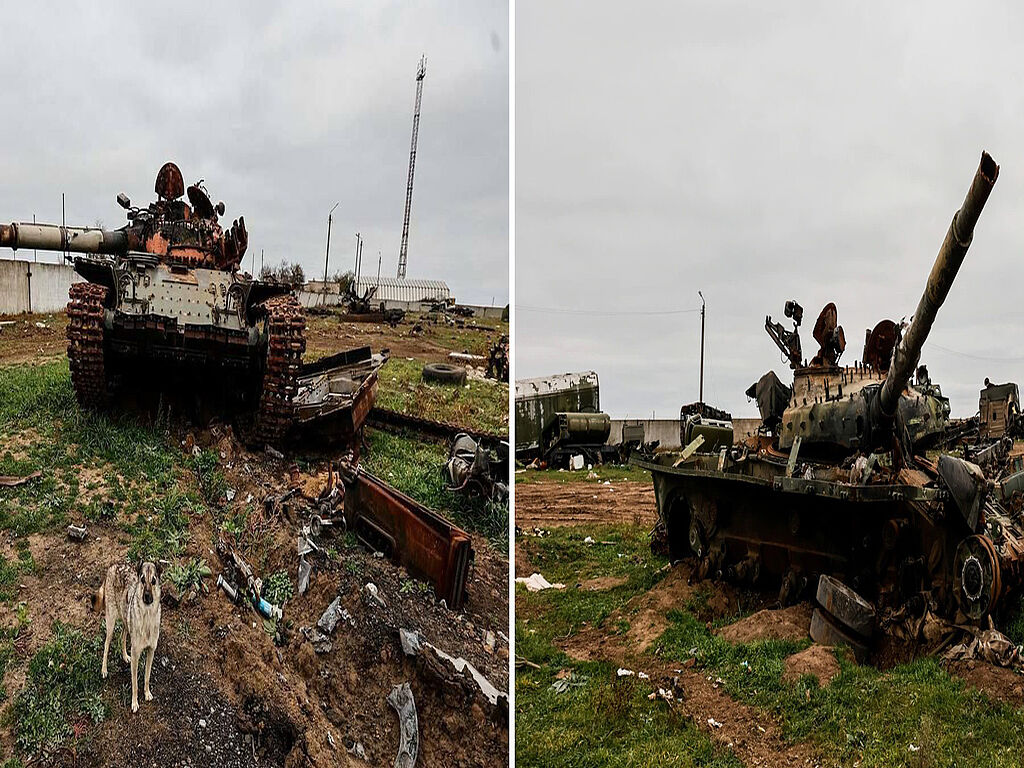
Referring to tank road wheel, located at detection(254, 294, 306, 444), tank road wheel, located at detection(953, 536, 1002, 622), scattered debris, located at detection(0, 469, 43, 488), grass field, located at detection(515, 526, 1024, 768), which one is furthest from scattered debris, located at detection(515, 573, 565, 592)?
scattered debris, located at detection(0, 469, 43, 488)

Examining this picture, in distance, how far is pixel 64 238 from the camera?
244 inches

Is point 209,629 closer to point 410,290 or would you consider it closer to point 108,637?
point 108,637

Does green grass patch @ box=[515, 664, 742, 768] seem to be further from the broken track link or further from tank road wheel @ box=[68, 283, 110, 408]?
tank road wheel @ box=[68, 283, 110, 408]

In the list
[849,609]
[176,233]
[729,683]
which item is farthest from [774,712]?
[176,233]

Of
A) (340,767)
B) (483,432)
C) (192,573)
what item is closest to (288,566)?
(192,573)

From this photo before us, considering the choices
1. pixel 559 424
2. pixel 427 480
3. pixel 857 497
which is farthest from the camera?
pixel 559 424

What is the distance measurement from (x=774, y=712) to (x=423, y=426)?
9.57 feet

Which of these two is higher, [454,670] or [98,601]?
[98,601]

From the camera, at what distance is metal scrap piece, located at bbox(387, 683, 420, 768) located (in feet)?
12.0

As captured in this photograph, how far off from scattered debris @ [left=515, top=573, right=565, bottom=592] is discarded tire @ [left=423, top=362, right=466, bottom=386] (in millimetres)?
2098

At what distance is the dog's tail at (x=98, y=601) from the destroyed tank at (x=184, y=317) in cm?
240

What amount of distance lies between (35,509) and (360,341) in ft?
22.5

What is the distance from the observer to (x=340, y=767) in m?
3.58

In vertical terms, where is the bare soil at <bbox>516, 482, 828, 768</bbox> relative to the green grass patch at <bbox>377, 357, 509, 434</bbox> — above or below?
below
